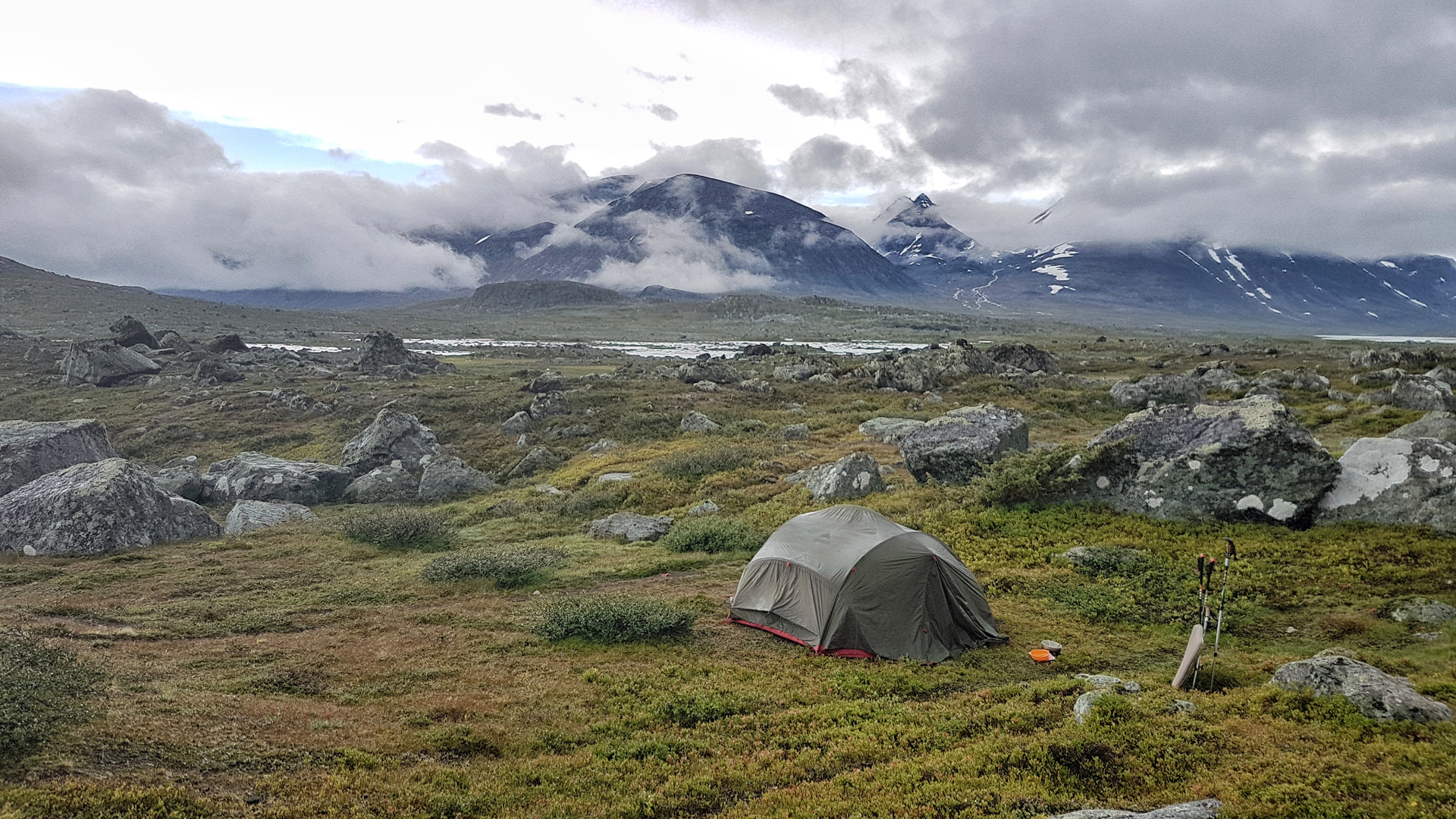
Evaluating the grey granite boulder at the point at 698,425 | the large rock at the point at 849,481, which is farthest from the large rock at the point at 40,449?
the large rock at the point at 849,481

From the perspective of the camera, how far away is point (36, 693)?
10.6 metres

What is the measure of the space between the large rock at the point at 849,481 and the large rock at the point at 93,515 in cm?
2643

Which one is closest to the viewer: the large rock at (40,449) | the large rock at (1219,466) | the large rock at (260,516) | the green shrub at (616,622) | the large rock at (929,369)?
the green shrub at (616,622)

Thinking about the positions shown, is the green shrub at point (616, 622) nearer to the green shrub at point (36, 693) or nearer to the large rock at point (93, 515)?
the green shrub at point (36, 693)

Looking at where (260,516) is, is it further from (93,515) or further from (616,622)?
(616,622)

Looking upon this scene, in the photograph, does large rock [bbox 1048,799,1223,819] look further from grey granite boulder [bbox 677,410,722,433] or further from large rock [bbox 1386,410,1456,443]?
grey granite boulder [bbox 677,410,722,433]

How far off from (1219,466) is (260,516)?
38.7 m

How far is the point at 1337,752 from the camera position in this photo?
945 centimetres

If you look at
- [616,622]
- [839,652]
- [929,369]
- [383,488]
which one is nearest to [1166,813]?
[839,652]

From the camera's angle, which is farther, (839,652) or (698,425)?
(698,425)

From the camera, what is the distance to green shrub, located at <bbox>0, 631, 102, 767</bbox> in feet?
29.9

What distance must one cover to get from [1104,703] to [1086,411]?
150ft

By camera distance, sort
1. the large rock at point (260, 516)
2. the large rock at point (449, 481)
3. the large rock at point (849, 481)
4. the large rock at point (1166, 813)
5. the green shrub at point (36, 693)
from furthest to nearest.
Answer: the large rock at point (449, 481), the large rock at point (260, 516), the large rock at point (849, 481), the green shrub at point (36, 693), the large rock at point (1166, 813)

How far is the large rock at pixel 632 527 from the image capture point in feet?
90.1
